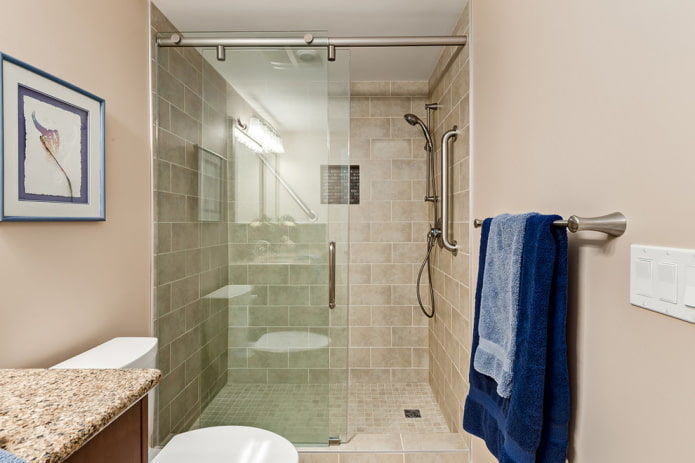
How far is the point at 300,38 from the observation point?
188 cm

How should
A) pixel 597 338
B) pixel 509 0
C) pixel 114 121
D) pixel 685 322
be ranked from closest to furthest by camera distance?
pixel 685 322 → pixel 597 338 → pixel 509 0 → pixel 114 121

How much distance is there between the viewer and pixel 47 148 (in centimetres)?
125

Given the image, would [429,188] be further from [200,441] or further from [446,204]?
[200,441]

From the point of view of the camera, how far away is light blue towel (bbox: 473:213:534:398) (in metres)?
1.02

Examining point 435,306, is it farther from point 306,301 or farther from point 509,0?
point 509,0

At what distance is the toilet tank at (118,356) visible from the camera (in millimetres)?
1287

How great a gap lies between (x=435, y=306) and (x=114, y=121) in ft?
7.70

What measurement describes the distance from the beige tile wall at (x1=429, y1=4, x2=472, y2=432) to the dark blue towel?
93 centimetres

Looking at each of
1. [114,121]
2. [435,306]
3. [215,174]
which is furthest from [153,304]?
[435,306]

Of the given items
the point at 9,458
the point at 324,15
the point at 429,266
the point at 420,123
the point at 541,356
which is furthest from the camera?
the point at 429,266

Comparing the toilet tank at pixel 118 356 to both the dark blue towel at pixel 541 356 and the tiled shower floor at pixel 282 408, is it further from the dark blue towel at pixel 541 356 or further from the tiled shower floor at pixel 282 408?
the dark blue towel at pixel 541 356

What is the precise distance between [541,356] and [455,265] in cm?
129

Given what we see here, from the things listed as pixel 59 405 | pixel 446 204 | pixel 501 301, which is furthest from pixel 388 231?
pixel 59 405

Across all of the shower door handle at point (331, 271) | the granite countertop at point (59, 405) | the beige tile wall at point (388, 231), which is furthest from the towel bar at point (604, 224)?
the beige tile wall at point (388, 231)
